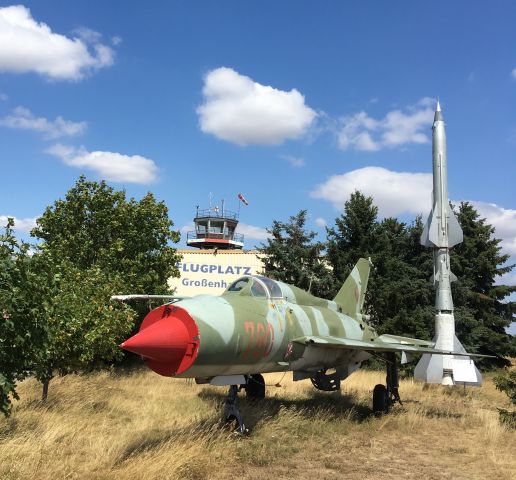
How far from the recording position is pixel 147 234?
24859mm

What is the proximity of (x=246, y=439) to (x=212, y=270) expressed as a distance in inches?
1325

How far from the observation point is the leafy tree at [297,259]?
30750 mm

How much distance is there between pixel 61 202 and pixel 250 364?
18075 mm

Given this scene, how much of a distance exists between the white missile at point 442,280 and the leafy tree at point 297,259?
10.4 metres

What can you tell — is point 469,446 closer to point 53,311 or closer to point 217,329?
point 217,329

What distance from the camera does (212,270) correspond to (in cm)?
4238

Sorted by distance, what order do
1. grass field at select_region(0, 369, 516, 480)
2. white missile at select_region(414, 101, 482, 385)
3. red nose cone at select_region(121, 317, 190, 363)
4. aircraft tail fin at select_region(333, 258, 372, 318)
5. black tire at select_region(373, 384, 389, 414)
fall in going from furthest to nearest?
white missile at select_region(414, 101, 482, 385), aircraft tail fin at select_region(333, 258, 372, 318), black tire at select_region(373, 384, 389, 414), grass field at select_region(0, 369, 516, 480), red nose cone at select_region(121, 317, 190, 363)

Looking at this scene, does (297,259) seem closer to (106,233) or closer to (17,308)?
(106,233)

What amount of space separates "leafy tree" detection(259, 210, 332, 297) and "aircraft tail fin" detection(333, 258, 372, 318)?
12.9 m

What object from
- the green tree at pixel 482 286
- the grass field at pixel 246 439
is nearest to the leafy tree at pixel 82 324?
the grass field at pixel 246 439

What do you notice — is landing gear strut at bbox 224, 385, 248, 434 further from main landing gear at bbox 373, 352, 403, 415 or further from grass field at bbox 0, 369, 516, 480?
main landing gear at bbox 373, 352, 403, 415

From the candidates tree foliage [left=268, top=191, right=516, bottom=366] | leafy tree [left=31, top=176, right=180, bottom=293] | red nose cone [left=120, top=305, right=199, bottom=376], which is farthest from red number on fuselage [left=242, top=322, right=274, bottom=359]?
tree foliage [left=268, top=191, right=516, bottom=366]

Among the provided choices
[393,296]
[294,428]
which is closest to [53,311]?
[294,428]

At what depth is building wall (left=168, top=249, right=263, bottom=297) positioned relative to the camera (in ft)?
137
